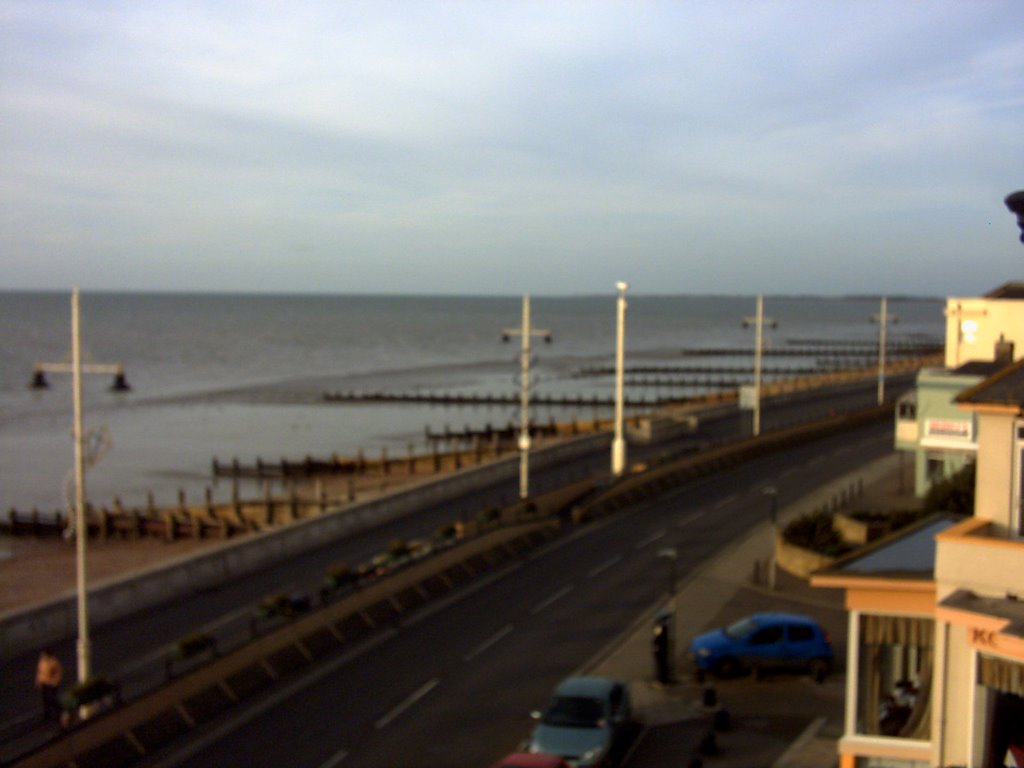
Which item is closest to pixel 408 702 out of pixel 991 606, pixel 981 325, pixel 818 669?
pixel 818 669

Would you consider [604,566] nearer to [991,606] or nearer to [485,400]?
[991,606]

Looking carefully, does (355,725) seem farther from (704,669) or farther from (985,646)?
(985,646)

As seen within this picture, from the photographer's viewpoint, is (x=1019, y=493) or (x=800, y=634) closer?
(x=1019, y=493)

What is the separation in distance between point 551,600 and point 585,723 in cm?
872

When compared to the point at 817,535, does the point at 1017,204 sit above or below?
above

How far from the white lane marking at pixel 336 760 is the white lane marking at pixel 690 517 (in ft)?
61.2

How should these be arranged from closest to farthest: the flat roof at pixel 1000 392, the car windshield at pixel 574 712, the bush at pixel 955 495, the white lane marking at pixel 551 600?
the flat roof at pixel 1000 392 → the car windshield at pixel 574 712 → the white lane marking at pixel 551 600 → the bush at pixel 955 495

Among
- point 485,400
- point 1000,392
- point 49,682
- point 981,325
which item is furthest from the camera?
point 485,400

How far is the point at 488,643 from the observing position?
2167 cm

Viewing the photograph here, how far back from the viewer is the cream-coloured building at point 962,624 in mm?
9266

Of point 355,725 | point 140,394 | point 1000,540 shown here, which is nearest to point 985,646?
point 1000,540

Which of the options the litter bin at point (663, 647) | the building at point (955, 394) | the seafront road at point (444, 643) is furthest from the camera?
the building at point (955, 394)

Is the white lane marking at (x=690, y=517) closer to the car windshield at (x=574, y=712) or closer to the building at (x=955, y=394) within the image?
the building at (x=955, y=394)

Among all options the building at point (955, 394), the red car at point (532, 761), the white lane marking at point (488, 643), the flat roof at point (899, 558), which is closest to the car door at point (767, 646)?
the white lane marking at point (488, 643)
